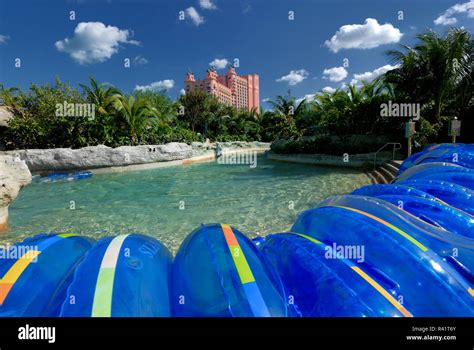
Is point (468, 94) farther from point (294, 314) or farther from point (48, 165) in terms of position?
point (48, 165)

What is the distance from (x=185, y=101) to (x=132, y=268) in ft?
108

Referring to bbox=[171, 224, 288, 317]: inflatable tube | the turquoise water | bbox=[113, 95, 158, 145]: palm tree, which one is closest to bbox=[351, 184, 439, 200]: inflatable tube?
bbox=[171, 224, 288, 317]: inflatable tube

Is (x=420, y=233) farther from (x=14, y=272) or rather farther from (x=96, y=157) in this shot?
(x=96, y=157)

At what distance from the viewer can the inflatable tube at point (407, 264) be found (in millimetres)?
1160

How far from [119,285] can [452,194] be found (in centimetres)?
267

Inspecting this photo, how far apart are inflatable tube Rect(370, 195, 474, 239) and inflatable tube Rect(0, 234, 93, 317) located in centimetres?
236

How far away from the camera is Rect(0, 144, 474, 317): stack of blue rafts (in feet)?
3.55

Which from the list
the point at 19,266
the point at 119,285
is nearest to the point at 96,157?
the point at 19,266

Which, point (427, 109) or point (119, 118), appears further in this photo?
point (119, 118)

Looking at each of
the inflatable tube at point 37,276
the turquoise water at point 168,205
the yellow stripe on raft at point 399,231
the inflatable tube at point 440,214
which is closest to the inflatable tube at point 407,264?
the yellow stripe on raft at point 399,231

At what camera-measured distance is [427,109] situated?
12.5m

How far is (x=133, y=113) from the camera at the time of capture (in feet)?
51.3

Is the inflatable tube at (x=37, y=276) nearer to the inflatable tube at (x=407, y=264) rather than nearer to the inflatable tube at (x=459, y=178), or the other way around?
the inflatable tube at (x=407, y=264)
